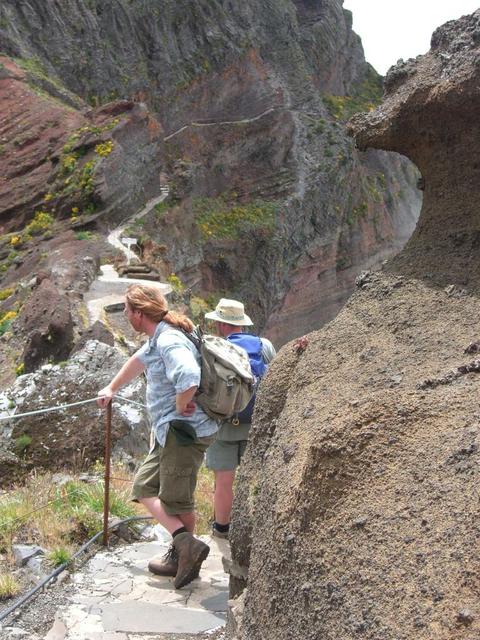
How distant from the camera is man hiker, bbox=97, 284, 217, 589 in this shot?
189 inches

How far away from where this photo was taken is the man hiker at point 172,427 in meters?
4.80

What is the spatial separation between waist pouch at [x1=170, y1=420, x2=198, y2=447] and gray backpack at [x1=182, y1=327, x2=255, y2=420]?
137 mm

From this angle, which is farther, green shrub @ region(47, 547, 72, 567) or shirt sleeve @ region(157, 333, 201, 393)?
green shrub @ region(47, 547, 72, 567)

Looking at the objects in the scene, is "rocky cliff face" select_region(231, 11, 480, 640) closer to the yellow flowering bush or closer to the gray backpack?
the gray backpack

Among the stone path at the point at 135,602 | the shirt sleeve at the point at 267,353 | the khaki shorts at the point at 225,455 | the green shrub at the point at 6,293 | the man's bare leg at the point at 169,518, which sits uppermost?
the shirt sleeve at the point at 267,353

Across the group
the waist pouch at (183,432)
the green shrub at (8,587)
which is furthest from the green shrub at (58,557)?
the waist pouch at (183,432)

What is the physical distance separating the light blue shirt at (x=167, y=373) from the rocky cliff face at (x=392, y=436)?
808 mm

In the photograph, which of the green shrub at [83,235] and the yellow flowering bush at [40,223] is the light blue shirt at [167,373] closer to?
the green shrub at [83,235]

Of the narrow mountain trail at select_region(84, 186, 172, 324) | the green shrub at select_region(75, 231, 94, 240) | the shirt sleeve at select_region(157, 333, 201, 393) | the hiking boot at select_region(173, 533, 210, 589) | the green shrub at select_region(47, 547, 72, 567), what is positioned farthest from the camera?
the green shrub at select_region(75, 231, 94, 240)

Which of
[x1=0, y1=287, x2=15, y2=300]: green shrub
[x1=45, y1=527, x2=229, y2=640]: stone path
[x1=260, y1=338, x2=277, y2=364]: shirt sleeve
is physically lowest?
[x1=45, y1=527, x2=229, y2=640]: stone path

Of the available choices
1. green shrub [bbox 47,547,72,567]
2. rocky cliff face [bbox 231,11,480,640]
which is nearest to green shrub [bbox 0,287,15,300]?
green shrub [bbox 47,547,72,567]

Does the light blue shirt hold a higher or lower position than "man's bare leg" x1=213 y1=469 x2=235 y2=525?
higher

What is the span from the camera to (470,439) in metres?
2.44

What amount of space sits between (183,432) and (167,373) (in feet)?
1.11
